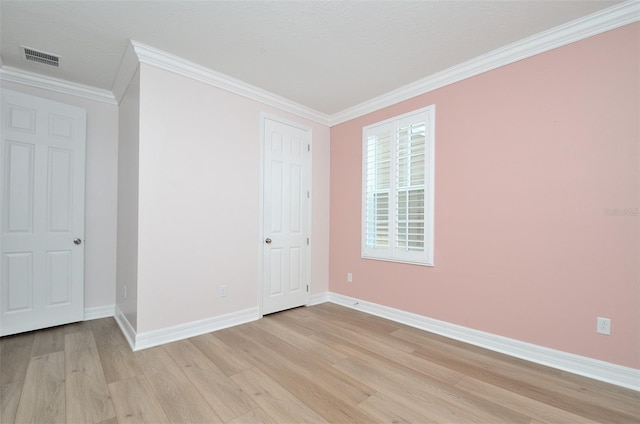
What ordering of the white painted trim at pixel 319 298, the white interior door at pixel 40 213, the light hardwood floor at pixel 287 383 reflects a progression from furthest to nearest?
1. the white painted trim at pixel 319 298
2. the white interior door at pixel 40 213
3. the light hardwood floor at pixel 287 383

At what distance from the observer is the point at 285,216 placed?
3889mm

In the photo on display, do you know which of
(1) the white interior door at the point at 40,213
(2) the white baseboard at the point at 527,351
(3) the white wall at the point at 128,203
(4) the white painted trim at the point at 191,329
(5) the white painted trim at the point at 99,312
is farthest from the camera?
(5) the white painted trim at the point at 99,312

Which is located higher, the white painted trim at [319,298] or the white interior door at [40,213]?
the white interior door at [40,213]

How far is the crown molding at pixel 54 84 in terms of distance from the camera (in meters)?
3.04

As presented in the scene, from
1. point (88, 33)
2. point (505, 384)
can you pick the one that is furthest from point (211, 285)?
point (505, 384)

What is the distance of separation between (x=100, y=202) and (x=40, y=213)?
563 millimetres

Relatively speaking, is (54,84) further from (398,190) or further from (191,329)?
(398,190)

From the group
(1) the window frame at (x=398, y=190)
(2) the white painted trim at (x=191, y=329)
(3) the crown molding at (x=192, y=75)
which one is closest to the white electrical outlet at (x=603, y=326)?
(1) the window frame at (x=398, y=190)

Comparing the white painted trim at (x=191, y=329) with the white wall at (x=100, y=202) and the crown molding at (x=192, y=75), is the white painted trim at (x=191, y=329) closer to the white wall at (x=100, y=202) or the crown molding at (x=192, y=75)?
the white wall at (x=100, y=202)

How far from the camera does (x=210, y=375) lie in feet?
7.30

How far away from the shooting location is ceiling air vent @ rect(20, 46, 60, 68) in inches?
108

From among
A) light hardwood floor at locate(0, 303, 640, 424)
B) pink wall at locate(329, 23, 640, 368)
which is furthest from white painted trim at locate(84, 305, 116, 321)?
pink wall at locate(329, 23, 640, 368)

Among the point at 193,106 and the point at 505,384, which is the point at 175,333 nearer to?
the point at 193,106

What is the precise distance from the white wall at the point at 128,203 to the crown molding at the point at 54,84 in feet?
0.85
